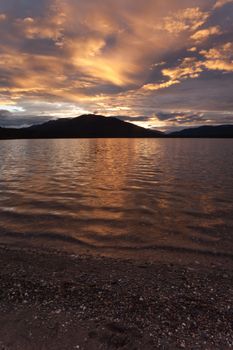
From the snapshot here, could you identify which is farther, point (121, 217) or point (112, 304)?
point (121, 217)

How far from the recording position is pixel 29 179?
91.4ft

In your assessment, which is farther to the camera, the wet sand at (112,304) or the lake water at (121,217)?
Result: the lake water at (121,217)

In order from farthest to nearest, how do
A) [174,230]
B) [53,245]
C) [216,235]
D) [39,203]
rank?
[39,203] < [174,230] < [216,235] < [53,245]

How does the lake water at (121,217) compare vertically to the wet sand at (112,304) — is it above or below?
below

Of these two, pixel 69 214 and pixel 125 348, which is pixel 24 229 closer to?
pixel 69 214

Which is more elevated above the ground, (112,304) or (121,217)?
(112,304)

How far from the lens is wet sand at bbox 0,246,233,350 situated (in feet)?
18.1

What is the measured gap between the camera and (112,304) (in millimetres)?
6828

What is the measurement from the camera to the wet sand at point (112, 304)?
18.1 ft

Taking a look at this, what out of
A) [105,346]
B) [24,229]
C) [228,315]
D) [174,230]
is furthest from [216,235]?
[24,229]

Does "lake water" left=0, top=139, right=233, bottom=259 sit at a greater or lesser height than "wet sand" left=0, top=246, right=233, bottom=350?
lesser

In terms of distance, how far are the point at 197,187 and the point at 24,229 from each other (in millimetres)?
17247

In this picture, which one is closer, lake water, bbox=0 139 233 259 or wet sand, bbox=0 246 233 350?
wet sand, bbox=0 246 233 350

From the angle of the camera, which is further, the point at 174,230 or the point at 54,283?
the point at 174,230
